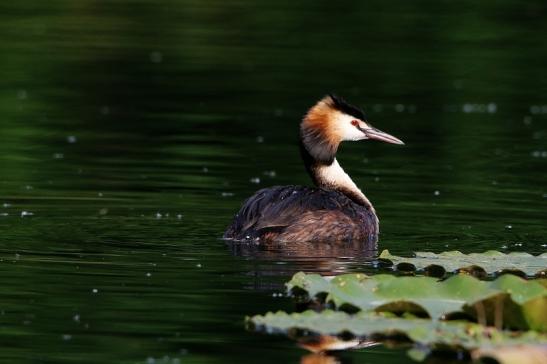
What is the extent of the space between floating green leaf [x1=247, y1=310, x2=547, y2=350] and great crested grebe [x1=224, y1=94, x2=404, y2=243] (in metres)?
3.67

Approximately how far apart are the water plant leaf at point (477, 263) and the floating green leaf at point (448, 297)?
142 centimetres

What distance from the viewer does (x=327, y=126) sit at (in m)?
13.8

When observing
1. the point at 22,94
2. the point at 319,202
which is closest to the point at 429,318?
the point at 319,202

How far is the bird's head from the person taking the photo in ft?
45.3

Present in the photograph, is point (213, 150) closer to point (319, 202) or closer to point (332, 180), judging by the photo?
point (332, 180)

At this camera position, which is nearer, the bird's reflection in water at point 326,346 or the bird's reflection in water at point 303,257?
the bird's reflection in water at point 326,346

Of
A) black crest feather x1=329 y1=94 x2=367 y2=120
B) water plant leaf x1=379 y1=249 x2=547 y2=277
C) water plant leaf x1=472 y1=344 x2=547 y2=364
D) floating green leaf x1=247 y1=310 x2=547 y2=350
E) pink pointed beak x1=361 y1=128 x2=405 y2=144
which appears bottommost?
water plant leaf x1=472 y1=344 x2=547 y2=364

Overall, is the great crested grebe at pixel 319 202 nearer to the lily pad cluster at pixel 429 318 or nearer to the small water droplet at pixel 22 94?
the lily pad cluster at pixel 429 318

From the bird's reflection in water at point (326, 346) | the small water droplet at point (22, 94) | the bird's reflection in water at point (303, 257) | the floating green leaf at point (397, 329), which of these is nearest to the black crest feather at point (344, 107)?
the bird's reflection in water at point (303, 257)

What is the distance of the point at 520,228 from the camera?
43.2 feet

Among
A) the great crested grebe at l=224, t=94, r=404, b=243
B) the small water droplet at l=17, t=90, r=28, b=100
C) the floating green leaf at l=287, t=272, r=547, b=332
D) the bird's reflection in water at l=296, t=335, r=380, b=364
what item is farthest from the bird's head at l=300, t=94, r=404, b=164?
the small water droplet at l=17, t=90, r=28, b=100

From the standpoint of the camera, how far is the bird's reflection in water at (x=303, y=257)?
35.8 ft

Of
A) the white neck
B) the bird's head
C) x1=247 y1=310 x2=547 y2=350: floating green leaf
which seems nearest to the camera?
x1=247 y1=310 x2=547 y2=350: floating green leaf

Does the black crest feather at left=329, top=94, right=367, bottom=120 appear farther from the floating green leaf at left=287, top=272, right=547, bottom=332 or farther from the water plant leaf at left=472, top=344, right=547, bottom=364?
the water plant leaf at left=472, top=344, right=547, bottom=364
